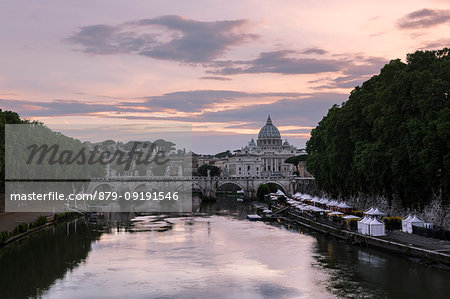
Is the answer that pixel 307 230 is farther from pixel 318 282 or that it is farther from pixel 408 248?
pixel 318 282

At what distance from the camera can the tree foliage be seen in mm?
43219

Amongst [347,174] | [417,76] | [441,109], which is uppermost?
[417,76]

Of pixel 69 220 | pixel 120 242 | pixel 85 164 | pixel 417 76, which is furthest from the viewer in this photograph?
pixel 85 164

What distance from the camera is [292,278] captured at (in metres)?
37.8

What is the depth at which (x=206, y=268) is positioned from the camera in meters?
41.6

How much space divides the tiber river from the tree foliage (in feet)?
24.8

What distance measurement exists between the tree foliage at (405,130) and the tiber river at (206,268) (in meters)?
7.55

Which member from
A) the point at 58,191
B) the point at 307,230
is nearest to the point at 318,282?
the point at 307,230

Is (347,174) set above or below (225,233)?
above

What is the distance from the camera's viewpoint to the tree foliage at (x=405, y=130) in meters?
43.2

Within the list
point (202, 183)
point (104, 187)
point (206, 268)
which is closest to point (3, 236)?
point (206, 268)

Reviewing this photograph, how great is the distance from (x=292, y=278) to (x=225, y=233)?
25.8m

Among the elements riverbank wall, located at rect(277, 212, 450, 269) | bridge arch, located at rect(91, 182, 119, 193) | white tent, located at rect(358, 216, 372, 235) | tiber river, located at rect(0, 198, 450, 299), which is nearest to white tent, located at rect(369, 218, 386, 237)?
white tent, located at rect(358, 216, 372, 235)

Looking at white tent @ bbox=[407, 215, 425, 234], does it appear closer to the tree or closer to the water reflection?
the water reflection
